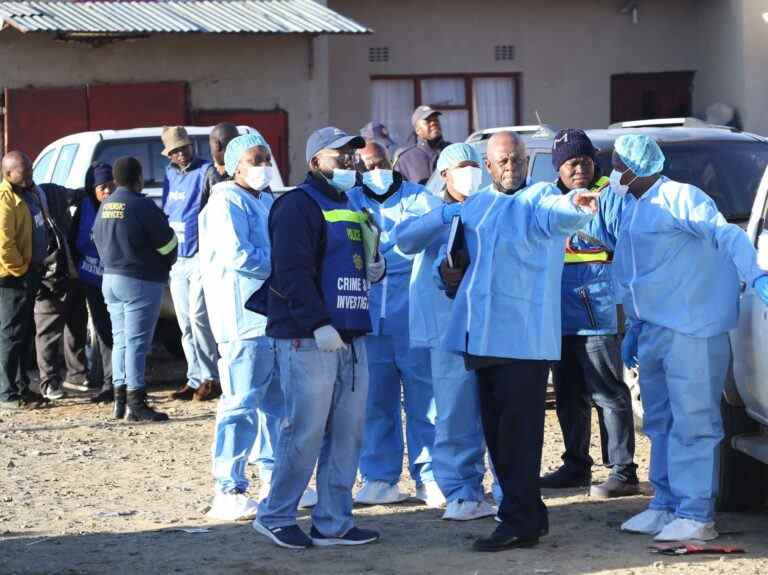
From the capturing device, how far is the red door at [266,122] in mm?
18797

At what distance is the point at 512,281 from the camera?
737 cm

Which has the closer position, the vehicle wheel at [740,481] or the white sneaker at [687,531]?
the white sneaker at [687,531]

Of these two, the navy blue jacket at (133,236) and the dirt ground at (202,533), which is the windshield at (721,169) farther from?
the navy blue jacket at (133,236)

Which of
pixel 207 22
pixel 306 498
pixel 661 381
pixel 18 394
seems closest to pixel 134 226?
pixel 18 394

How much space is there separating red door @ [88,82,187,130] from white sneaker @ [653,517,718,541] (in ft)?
38.4

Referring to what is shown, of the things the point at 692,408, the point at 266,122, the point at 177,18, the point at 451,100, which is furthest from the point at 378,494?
the point at 451,100

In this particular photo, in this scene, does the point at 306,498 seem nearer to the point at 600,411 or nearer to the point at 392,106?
the point at 600,411

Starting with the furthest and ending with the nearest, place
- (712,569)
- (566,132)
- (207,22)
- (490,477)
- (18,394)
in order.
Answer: (207,22) → (18,394) → (490,477) → (566,132) → (712,569)

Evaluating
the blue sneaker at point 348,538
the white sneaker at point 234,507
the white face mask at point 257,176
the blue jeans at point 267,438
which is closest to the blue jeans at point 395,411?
the blue jeans at point 267,438

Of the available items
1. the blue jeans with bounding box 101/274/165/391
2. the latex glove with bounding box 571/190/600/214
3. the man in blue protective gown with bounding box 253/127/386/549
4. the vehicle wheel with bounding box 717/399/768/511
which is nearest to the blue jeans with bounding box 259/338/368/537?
the man in blue protective gown with bounding box 253/127/386/549

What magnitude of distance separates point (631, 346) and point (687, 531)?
926mm

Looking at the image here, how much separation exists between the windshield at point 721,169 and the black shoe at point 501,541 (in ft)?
10.8

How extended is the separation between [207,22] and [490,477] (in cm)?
986

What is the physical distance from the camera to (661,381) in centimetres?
764
